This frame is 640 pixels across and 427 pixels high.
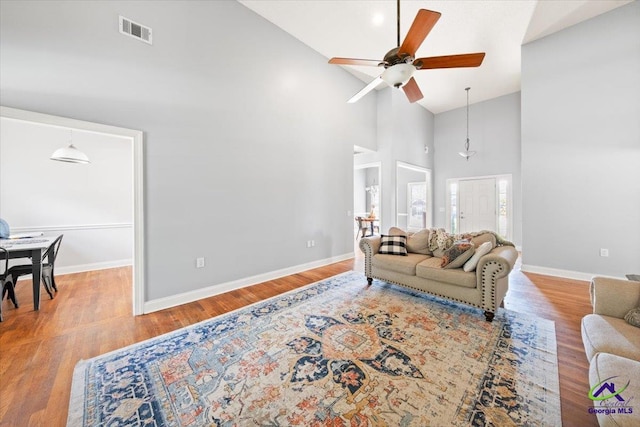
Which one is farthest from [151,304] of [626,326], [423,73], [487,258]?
[423,73]

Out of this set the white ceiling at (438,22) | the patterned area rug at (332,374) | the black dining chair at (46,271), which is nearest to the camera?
the patterned area rug at (332,374)

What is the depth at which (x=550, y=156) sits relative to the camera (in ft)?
13.5

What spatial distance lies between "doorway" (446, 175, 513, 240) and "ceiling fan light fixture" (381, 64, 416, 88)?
18.9 ft

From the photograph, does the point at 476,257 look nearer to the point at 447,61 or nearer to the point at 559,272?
the point at 447,61

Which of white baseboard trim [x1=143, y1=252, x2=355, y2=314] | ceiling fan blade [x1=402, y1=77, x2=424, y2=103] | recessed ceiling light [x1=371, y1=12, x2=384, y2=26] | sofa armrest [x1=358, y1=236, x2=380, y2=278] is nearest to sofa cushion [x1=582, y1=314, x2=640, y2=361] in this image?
sofa armrest [x1=358, y1=236, x2=380, y2=278]

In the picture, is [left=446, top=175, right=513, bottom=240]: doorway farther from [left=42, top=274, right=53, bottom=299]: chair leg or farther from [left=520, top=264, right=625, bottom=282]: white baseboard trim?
[left=42, top=274, right=53, bottom=299]: chair leg

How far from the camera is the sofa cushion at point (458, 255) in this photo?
2766mm

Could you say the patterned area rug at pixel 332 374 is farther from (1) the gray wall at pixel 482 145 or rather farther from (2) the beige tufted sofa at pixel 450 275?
(1) the gray wall at pixel 482 145

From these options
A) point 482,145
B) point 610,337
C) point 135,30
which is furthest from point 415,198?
point 135,30

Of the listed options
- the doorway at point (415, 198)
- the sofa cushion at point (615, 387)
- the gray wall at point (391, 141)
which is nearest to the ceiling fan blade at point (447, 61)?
the sofa cushion at point (615, 387)

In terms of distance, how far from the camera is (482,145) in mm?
6746

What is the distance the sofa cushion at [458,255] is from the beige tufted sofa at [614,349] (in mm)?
1016

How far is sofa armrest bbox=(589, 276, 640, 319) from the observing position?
1634 mm

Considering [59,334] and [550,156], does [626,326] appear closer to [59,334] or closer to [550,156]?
[550,156]
